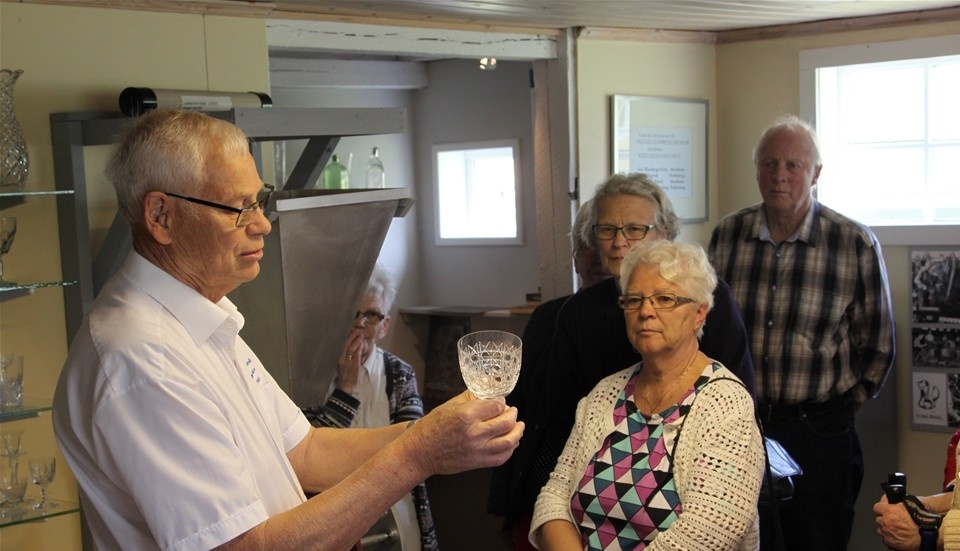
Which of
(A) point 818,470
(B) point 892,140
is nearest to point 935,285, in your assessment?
(B) point 892,140

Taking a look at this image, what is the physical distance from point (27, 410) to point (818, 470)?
2472 millimetres

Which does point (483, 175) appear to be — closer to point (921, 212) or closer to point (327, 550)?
point (921, 212)

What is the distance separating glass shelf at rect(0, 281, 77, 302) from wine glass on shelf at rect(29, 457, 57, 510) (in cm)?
40

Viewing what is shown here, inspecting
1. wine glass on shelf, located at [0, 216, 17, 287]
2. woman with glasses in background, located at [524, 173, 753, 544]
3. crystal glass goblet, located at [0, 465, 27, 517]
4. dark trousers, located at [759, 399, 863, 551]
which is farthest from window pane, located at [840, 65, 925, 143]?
crystal glass goblet, located at [0, 465, 27, 517]

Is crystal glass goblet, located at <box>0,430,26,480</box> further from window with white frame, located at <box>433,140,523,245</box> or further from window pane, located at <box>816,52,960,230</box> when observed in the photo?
window with white frame, located at <box>433,140,523,245</box>

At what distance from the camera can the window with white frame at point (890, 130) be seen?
13.1 ft

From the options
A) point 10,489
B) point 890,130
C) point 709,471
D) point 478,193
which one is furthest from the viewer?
point 478,193

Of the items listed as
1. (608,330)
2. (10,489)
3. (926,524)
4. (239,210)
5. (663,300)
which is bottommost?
(926,524)

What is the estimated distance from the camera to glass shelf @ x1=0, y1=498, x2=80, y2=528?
8.00 ft

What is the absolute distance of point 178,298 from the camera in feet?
5.04

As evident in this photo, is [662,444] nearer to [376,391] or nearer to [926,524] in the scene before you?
[926,524]

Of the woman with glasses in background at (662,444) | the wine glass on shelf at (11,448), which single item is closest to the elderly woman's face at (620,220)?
the woman with glasses in background at (662,444)

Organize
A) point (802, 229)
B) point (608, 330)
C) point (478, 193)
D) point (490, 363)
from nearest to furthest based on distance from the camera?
point (490, 363), point (608, 330), point (802, 229), point (478, 193)

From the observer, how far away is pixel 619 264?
108 inches
